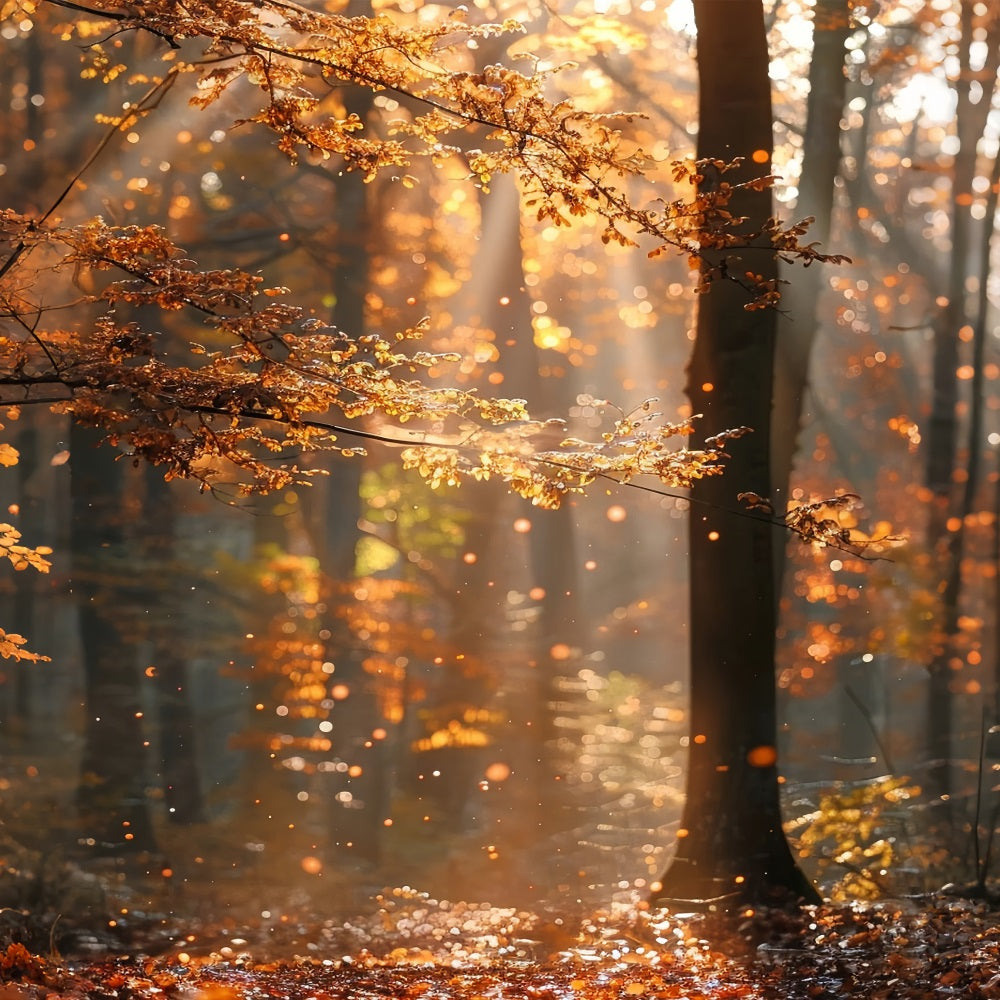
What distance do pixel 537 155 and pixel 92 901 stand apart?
905cm

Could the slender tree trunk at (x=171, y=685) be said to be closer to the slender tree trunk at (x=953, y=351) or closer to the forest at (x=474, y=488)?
the forest at (x=474, y=488)

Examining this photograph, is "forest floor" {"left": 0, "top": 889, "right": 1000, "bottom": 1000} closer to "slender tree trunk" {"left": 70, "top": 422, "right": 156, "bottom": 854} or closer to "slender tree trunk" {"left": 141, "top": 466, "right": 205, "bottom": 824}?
"slender tree trunk" {"left": 70, "top": 422, "right": 156, "bottom": 854}

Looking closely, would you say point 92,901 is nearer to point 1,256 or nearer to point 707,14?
point 1,256

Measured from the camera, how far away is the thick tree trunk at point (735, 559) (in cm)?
758

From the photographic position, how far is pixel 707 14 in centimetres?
762

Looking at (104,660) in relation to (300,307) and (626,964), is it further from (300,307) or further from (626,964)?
(300,307)

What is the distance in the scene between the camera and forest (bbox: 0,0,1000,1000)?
5.25m

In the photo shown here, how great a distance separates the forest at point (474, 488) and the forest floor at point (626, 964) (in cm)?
6

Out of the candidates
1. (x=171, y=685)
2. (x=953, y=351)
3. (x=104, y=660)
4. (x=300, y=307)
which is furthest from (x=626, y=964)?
(x=953, y=351)

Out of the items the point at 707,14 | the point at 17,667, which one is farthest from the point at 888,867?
the point at 17,667

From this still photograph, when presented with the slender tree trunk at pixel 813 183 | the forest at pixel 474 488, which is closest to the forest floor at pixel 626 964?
the forest at pixel 474 488

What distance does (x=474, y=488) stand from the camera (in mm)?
19156

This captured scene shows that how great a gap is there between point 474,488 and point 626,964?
42.2 feet

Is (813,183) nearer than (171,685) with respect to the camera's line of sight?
Yes
